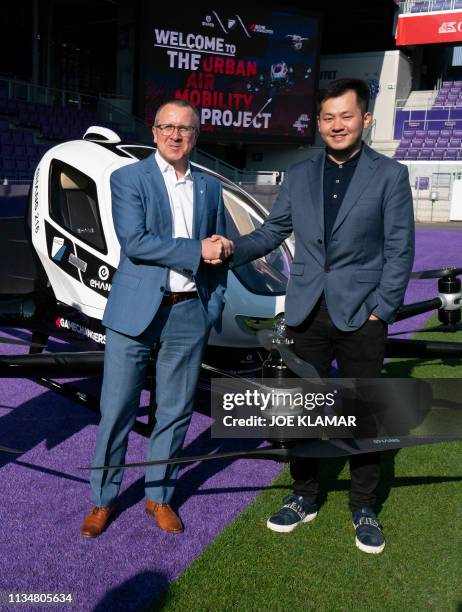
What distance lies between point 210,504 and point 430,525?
112cm

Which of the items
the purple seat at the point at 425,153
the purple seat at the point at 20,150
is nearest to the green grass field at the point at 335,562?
the purple seat at the point at 20,150

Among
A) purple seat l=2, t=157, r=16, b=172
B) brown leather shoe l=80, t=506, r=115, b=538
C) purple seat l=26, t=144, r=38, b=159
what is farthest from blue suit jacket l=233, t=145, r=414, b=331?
purple seat l=26, t=144, r=38, b=159

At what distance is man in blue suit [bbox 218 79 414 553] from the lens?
2598mm

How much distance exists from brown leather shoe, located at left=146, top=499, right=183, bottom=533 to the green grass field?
21 cm

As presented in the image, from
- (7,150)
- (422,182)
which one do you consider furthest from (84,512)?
(422,182)

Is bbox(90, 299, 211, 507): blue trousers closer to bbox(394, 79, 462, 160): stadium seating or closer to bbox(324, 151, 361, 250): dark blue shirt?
bbox(324, 151, 361, 250): dark blue shirt

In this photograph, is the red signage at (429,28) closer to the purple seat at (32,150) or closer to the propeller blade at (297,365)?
the purple seat at (32,150)

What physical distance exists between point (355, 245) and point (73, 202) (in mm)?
2501

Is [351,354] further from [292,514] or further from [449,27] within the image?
[449,27]

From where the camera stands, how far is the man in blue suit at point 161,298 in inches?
104

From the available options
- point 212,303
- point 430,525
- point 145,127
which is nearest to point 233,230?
point 212,303

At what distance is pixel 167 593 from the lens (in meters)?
2.48

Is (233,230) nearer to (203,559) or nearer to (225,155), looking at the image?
(203,559)

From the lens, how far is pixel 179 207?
2.76 metres
